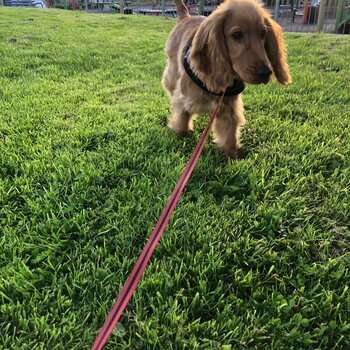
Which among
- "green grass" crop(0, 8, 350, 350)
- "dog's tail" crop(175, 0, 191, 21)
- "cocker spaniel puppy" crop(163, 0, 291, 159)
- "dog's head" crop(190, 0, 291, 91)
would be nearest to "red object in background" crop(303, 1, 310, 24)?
"green grass" crop(0, 8, 350, 350)

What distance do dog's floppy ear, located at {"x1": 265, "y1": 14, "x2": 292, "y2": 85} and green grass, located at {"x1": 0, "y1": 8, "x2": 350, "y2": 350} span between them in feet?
1.76

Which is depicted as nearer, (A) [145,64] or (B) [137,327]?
(B) [137,327]

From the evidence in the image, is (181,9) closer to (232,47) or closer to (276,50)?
(276,50)

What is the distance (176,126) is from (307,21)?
40.8 ft

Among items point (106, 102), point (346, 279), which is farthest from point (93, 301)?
point (106, 102)

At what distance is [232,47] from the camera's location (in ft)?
7.99

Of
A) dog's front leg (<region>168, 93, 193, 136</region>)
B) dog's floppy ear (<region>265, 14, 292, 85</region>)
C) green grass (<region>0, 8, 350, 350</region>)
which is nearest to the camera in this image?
green grass (<region>0, 8, 350, 350</region>)

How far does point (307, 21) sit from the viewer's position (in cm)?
1334

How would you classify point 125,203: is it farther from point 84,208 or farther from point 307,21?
point 307,21

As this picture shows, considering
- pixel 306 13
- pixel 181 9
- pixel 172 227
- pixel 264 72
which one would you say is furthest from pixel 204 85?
pixel 306 13

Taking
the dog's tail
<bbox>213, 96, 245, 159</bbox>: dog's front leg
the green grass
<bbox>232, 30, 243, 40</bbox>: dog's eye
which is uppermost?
the dog's tail

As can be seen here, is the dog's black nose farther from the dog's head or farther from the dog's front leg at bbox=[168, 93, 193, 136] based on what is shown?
the dog's front leg at bbox=[168, 93, 193, 136]

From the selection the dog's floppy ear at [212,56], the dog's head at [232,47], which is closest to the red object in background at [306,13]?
the dog's head at [232,47]

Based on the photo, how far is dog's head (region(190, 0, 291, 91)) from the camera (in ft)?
7.54
